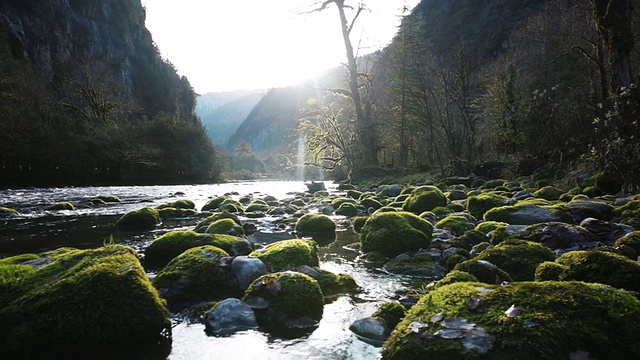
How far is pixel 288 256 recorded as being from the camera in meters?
4.79

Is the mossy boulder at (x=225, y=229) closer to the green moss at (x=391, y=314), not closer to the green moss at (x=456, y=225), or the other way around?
the green moss at (x=456, y=225)

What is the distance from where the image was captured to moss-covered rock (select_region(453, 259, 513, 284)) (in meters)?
3.77

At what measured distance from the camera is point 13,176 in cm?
2831

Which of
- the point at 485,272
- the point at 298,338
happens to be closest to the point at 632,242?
the point at 485,272

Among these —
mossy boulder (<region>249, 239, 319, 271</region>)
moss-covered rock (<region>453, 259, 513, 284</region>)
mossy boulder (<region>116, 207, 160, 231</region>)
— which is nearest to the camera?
moss-covered rock (<region>453, 259, 513, 284</region>)

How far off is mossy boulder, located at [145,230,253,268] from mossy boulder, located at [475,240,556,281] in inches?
139

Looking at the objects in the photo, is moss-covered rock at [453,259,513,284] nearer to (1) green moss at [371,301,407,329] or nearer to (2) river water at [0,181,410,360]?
(2) river water at [0,181,410,360]

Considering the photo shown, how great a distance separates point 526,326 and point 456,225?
5.03 metres

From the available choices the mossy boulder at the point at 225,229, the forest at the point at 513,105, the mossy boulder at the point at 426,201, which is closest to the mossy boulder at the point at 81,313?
the mossy boulder at the point at 225,229

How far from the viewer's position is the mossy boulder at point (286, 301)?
3.40m

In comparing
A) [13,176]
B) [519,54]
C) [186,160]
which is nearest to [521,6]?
[519,54]

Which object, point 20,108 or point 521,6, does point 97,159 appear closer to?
point 20,108

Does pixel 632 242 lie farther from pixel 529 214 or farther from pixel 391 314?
pixel 391 314

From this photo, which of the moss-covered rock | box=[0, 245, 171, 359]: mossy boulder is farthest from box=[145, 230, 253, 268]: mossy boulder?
A: the moss-covered rock
